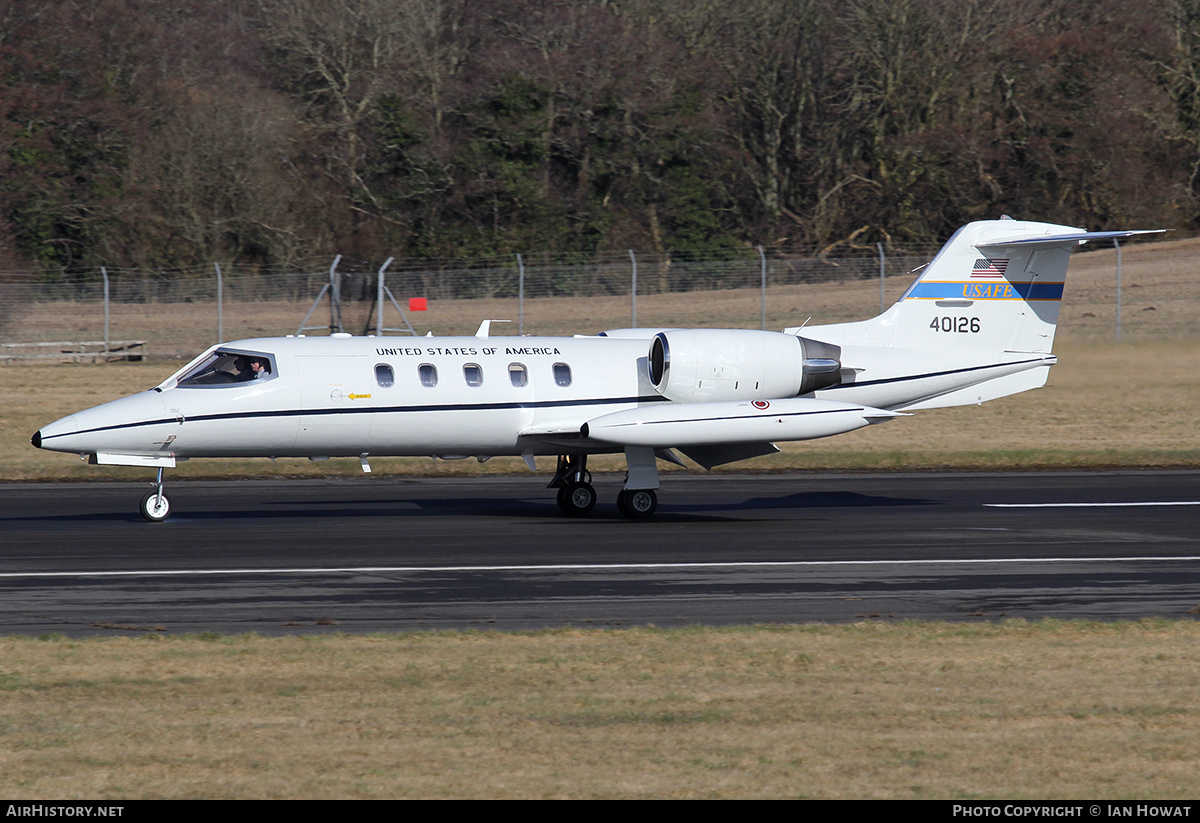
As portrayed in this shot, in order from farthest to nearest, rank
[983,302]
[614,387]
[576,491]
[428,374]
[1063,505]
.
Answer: [983,302] < [1063,505] < [576,491] < [614,387] < [428,374]

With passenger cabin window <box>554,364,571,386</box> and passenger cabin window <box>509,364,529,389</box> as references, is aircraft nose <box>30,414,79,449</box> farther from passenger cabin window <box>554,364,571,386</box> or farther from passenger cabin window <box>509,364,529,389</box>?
passenger cabin window <box>554,364,571,386</box>

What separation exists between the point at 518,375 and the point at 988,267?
7638 mm

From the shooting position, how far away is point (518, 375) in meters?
19.6

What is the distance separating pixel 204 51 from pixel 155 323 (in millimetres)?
28207

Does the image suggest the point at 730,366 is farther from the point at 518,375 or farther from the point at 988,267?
the point at 988,267

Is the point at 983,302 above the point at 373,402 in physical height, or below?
above

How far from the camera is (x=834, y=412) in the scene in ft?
63.0

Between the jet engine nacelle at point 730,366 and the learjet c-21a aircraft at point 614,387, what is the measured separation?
0.07 ft

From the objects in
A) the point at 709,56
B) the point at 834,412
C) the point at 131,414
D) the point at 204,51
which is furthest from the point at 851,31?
the point at 131,414

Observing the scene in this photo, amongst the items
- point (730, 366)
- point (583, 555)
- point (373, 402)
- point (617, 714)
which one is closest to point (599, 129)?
point (730, 366)

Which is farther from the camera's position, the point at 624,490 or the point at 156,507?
the point at 624,490

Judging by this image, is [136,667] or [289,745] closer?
[289,745]

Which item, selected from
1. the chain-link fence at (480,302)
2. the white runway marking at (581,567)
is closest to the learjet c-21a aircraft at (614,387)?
the white runway marking at (581,567)

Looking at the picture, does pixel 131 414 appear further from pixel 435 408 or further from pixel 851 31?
pixel 851 31
